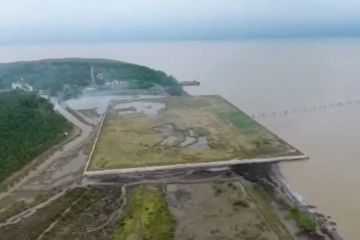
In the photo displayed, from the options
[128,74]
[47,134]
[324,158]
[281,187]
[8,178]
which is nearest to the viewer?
[281,187]

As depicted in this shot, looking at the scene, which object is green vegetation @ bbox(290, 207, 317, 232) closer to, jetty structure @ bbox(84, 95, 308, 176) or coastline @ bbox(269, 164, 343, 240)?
coastline @ bbox(269, 164, 343, 240)

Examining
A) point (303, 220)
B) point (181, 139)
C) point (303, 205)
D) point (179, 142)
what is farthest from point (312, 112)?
point (303, 220)

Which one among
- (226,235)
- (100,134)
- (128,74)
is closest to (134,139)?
(100,134)

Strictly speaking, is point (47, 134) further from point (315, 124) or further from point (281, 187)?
point (315, 124)

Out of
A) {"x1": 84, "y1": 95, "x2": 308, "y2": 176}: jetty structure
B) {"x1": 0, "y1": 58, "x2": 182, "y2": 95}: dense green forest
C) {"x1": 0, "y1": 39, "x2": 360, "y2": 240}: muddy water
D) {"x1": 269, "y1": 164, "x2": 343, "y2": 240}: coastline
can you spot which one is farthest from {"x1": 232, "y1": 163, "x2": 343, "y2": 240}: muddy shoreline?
{"x1": 0, "y1": 58, "x2": 182, "y2": 95}: dense green forest

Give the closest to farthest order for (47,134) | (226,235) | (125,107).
Result: (226,235), (47,134), (125,107)

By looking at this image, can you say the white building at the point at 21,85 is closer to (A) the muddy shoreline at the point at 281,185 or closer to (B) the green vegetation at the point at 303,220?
(A) the muddy shoreline at the point at 281,185

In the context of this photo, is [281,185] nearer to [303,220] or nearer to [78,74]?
[303,220]
